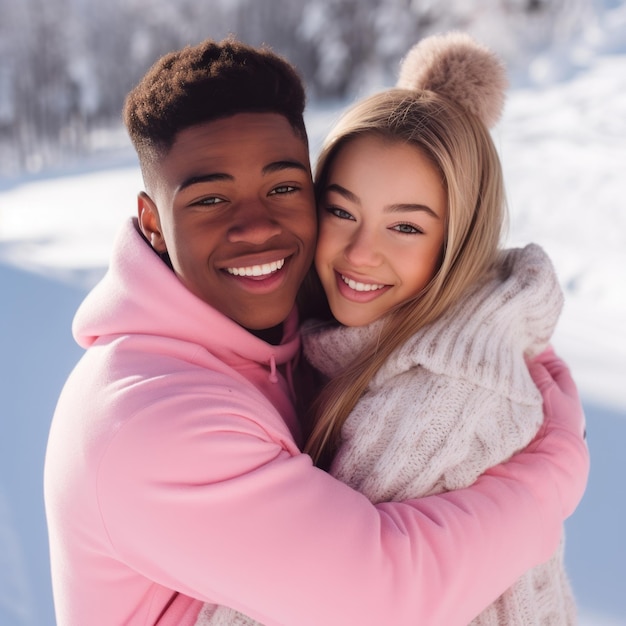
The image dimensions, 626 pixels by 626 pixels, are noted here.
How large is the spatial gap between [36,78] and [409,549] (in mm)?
10181

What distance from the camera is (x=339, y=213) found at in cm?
198

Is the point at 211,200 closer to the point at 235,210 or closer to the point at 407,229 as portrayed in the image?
the point at 235,210

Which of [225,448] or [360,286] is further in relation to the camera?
[360,286]

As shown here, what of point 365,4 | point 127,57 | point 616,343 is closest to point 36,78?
point 127,57

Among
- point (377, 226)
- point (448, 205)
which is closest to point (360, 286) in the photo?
point (377, 226)

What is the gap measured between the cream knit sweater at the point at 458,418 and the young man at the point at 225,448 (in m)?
0.08

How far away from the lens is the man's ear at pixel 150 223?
181 centimetres

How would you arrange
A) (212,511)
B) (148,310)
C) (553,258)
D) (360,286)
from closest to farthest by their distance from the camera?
1. (212,511)
2. (148,310)
3. (360,286)
4. (553,258)

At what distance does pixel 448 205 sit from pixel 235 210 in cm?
57

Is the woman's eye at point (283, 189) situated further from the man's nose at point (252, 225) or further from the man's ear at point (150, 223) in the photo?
the man's ear at point (150, 223)

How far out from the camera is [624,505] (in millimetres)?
2830

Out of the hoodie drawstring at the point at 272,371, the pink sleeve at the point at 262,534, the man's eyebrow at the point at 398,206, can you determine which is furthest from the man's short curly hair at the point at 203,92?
the pink sleeve at the point at 262,534

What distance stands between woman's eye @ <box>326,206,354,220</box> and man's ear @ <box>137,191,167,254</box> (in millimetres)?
463

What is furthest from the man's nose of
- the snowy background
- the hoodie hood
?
the snowy background
